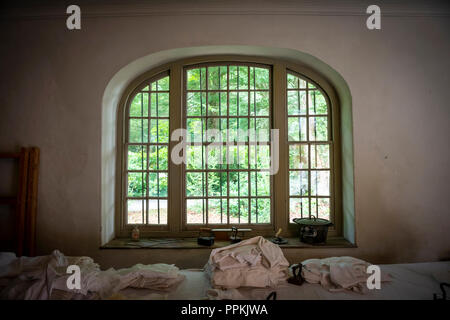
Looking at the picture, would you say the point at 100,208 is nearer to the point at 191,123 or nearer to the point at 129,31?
the point at 191,123

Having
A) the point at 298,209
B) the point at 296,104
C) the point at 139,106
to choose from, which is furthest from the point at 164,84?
the point at 298,209

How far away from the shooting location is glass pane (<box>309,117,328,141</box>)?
341 cm

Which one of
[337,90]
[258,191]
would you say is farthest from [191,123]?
[337,90]

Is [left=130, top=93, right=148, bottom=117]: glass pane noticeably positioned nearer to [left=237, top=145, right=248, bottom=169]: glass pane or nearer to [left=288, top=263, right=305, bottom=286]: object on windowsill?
[left=237, top=145, right=248, bottom=169]: glass pane

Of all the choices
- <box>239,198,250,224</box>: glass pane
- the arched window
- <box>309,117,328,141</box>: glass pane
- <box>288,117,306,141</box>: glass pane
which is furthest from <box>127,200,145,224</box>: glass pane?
<box>309,117,328,141</box>: glass pane

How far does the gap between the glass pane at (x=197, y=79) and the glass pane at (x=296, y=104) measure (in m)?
1.21

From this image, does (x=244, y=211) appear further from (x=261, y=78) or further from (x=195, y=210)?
(x=261, y=78)

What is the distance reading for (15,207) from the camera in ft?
9.82

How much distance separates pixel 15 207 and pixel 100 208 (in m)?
1.03

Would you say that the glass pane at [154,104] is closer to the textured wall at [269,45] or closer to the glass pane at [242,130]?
the textured wall at [269,45]

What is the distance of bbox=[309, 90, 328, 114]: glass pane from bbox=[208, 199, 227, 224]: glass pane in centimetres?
176

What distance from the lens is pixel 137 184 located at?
3.38m

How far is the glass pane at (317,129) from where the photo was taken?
3.41 m

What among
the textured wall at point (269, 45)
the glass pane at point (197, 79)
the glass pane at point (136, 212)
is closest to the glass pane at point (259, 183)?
the textured wall at point (269, 45)
